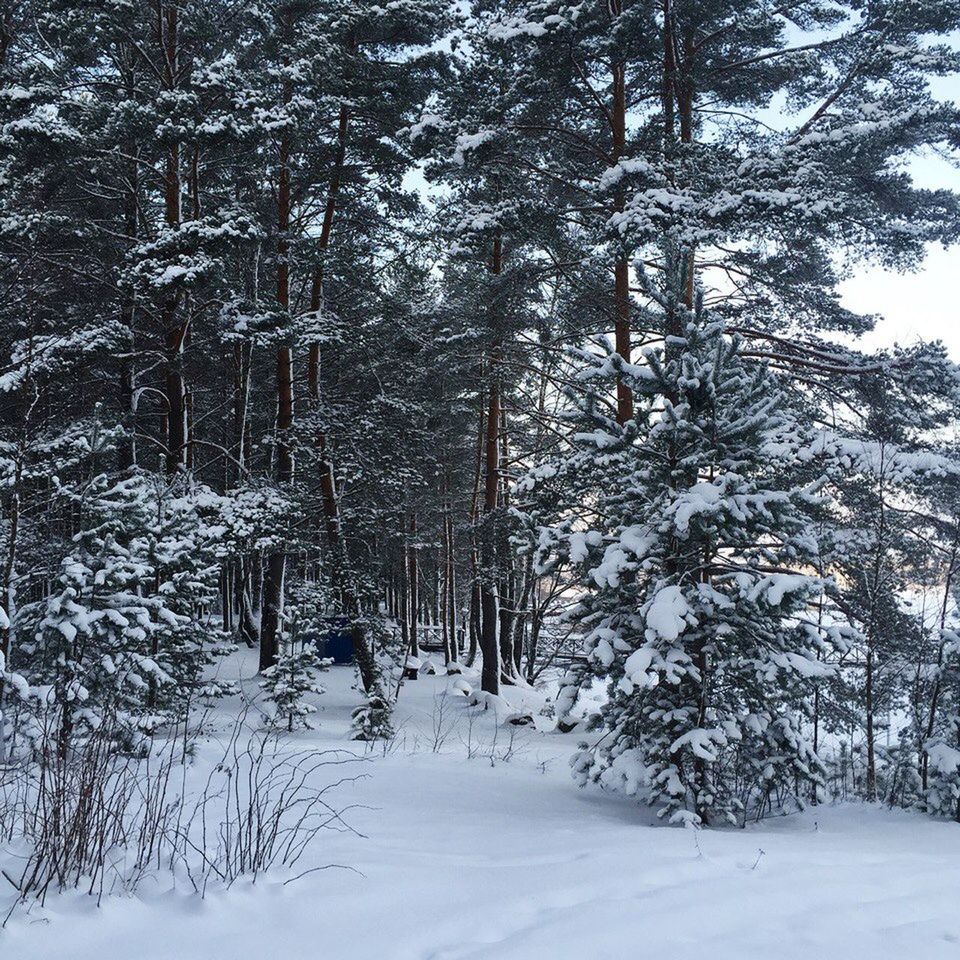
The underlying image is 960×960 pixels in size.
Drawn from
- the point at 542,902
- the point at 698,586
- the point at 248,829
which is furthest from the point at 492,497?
the point at 542,902

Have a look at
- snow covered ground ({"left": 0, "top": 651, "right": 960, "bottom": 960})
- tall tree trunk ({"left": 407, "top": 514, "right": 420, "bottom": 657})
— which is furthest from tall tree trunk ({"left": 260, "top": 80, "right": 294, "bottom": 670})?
tall tree trunk ({"left": 407, "top": 514, "right": 420, "bottom": 657})

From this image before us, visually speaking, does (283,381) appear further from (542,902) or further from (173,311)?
(542,902)

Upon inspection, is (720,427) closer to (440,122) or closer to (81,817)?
(81,817)

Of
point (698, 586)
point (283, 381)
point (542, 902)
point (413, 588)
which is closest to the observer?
point (542, 902)

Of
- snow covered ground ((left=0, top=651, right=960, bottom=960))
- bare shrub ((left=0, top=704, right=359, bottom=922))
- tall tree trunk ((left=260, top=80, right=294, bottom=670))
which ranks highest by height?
tall tree trunk ((left=260, top=80, right=294, bottom=670))

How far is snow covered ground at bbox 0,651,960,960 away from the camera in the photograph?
2695 mm

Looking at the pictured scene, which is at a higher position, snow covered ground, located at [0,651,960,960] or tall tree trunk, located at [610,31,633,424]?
tall tree trunk, located at [610,31,633,424]

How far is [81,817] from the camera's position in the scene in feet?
10.2

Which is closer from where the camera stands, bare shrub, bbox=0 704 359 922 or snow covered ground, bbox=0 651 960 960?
snow covered ground, bbox=0 651 960 960

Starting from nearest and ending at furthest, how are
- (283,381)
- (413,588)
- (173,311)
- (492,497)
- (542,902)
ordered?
(542,902) → (173,311) → (283,381) → (492,497) → (413,588)

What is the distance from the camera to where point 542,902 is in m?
3.12

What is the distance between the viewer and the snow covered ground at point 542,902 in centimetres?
270

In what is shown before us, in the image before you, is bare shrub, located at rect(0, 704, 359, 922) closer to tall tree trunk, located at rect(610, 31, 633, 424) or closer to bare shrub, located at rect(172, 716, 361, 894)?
bare shrub, located at rect(172, 716, 361, 894)

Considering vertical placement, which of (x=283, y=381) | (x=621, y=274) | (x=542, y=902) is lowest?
(x=542, y=902)
